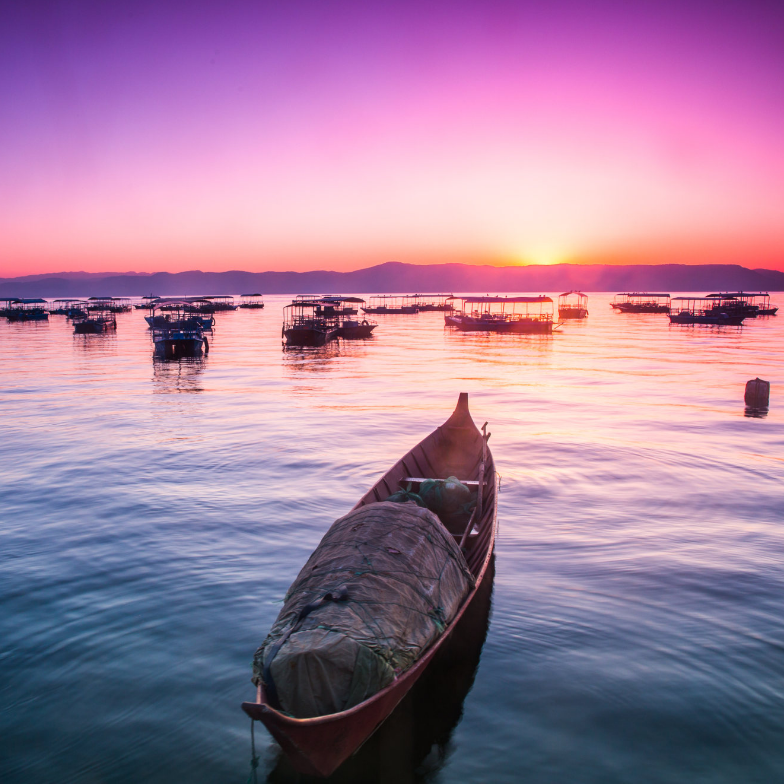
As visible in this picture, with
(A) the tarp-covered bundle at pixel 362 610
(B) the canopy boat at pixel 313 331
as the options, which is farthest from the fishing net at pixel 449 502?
(B) the canopy boat at pixel 313 331

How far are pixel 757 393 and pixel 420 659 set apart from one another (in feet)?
91.7

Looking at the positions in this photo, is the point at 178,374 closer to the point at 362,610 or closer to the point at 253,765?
the point at 253,765

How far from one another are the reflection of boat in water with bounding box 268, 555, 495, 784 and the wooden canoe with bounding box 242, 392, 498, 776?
907mm

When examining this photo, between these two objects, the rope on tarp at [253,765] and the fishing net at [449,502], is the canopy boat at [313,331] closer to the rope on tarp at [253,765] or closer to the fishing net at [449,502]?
the fishing net at [449,502]

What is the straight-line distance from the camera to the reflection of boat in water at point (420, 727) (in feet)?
22.5

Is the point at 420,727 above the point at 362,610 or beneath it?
beneath

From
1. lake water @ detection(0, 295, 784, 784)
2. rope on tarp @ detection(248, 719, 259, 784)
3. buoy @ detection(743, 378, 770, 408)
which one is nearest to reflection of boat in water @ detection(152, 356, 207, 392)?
lake water @ detection(0, 295, 784, 784)

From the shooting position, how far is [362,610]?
6.67 m

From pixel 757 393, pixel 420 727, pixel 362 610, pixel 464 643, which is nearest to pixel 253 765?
pixel 420 727

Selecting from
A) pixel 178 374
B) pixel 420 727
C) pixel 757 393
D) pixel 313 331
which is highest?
pixel 313 331

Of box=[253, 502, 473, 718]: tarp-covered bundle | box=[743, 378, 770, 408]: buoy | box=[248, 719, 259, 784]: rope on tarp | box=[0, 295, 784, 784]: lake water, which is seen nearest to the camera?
box=[253, 502, 473, 718]: tarp-covered bundle

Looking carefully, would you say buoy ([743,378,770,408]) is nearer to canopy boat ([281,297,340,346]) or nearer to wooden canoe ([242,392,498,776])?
wooden canoe ([242,392,498,776])

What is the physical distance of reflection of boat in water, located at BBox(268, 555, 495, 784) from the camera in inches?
270

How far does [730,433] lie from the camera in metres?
23.4
